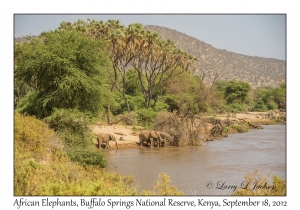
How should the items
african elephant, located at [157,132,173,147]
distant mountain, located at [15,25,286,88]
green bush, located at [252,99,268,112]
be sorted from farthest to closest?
1. distant mountain, located at [15,25,286,88]
2. green bush, located at [252,99,268,112]
3. african elephant, located at [157,132,173,147]

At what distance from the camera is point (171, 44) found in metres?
43.3

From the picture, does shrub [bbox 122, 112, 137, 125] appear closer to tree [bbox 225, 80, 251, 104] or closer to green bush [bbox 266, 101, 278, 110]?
green bush [bbox 266, 101, 278, 110]

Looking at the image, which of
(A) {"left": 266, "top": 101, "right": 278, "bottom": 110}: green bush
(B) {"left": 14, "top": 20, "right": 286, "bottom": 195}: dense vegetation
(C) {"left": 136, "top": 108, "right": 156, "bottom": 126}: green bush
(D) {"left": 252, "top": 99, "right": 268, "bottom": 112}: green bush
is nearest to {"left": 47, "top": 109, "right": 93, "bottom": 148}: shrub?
(B) {"left": 14, "top": 20, "right": 286, "bottom": 195}: dense vegetation

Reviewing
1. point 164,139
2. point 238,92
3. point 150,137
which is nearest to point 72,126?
point 150,137

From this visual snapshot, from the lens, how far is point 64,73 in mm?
22531

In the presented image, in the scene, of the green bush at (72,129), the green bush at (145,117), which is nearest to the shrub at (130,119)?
the green bush at (145,117)

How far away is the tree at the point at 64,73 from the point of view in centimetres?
Answer: 2227

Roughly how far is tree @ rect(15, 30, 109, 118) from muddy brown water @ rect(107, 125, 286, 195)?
3.55 m

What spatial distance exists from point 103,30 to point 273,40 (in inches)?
899

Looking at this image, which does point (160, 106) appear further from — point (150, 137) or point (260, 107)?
point (260, 107)

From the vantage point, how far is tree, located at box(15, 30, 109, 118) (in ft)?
73.0

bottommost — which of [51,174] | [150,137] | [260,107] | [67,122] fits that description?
[150,137]

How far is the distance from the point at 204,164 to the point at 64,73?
347 inches
